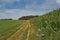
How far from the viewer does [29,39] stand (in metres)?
26.9

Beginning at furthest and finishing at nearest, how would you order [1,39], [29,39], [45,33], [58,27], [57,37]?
[1,39]
[29,39]
[45,33]
[58,27]
[57,37]

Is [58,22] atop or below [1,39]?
atop

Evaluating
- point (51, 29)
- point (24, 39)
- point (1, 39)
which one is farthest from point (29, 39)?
point (51, 29)

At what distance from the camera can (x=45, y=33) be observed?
21594 millimetres

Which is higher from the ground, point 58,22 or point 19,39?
point 58,22

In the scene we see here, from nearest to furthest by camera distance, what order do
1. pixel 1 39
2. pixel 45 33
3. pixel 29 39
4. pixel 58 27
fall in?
1. pixel 58 27
2. pixel 45 33
3. pixel 29 39
4. pixel 1 39

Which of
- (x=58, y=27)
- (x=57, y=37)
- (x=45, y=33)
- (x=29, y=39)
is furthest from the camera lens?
(x=29, y=39)

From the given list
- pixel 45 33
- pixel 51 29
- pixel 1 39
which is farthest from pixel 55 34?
pixel 1 39

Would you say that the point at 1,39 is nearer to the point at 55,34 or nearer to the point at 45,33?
the point at 45,33

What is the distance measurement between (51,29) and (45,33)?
63.9 inches

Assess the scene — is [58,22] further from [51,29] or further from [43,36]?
[43,36]

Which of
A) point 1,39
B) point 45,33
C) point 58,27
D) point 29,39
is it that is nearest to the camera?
point 58,27

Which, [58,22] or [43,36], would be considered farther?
[43,36]

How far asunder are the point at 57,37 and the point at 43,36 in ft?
15.2
